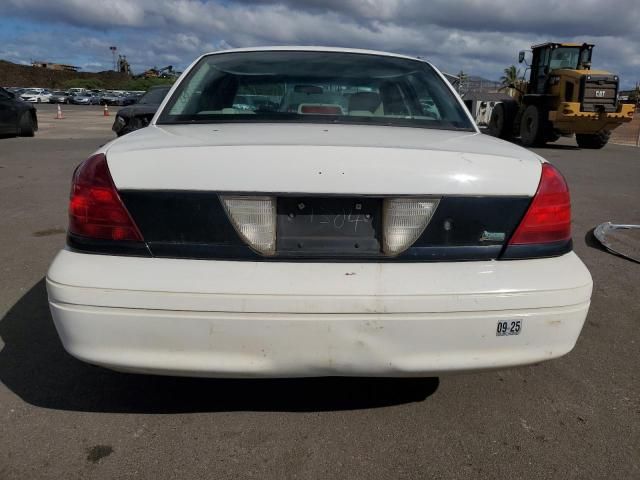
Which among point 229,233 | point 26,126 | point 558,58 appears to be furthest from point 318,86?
point 558,58

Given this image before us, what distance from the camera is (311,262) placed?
80.4 inches

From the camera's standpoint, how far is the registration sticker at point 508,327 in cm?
206

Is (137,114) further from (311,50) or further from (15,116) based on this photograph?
(311,50)

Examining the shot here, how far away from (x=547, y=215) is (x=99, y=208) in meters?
1.63

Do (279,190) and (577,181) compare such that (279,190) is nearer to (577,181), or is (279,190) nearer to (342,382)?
(342,382)

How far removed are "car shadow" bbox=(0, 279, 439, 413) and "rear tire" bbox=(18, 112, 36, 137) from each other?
49.5 ft

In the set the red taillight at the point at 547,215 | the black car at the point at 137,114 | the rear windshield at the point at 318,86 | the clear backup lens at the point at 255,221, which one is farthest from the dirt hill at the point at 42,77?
the red taillight at the point at 547,215

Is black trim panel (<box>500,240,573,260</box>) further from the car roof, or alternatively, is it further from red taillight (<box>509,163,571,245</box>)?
the car roof

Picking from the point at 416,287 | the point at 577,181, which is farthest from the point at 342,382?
the point at 577,181

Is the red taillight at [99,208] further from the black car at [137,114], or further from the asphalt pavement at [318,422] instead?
the black car at [137,114]

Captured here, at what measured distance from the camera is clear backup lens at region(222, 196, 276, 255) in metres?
2.04

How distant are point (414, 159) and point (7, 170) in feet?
31.1

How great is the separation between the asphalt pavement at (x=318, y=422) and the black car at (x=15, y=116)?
13946 millimetres

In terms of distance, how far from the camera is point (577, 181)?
406 inches
